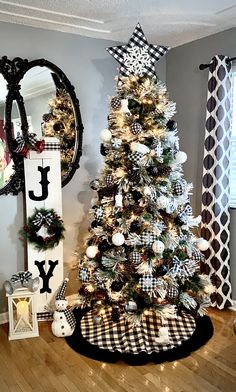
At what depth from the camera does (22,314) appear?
269 centimetres

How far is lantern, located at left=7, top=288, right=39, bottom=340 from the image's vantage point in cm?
267

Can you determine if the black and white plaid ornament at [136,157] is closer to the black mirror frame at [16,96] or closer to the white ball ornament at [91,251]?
the white ball ornament at [91,251]

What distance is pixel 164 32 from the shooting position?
126 inches

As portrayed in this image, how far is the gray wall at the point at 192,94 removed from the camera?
3.31m

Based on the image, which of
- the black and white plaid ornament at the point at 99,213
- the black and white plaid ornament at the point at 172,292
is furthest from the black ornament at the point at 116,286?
the black and white plaid ornament at the point at 99,213

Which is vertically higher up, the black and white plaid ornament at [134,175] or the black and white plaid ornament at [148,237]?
the black and white plaid ornament at [134,175]

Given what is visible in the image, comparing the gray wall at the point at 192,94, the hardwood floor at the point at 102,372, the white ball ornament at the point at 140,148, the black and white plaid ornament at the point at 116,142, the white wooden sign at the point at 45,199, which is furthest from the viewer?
the gray wall at the point at 192,94

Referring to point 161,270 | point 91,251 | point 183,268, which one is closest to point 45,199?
point 91,251

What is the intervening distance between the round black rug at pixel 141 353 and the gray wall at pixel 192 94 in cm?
67

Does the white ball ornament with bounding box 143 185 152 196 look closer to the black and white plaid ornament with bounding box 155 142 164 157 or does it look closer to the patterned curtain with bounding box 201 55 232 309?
the black and white plaid ornament with bounding box 155 142 164 157

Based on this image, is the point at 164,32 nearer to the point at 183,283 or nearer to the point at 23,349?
the point at 183,283

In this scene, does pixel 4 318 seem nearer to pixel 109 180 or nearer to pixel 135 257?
pixel 135 257

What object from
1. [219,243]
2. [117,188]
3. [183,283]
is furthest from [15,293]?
[219,243]

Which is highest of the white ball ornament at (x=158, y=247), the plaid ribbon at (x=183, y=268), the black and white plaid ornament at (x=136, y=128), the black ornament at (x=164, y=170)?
the black and white plaid ornament at (x=136, y=128)
